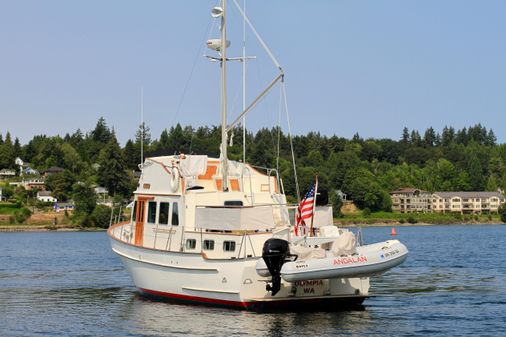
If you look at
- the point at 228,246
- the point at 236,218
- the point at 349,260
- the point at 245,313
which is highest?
the point at 236,218

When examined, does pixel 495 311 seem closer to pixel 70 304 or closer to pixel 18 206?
pixel 70 304

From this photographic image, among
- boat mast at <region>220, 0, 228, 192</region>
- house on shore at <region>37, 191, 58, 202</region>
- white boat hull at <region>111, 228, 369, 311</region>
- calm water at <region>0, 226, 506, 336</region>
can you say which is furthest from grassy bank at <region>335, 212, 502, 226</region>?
white boat hull at <region>111, 228, 369, 311</region>

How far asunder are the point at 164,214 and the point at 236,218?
4.25 meters

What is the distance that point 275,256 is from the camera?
26.6 meters

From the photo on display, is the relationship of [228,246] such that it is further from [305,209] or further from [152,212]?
[152,212]

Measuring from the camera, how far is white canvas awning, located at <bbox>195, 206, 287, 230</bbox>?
95.0ft

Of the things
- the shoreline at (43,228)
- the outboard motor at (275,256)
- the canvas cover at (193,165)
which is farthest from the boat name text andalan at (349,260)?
the shoreline at (43,228)

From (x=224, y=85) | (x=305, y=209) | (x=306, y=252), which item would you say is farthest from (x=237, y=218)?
(x=224, y=85)

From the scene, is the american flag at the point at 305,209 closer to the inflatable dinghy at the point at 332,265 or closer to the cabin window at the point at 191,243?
the inflatable dinghy at the point at 332,265

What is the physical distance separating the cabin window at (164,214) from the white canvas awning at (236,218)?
2.60 m

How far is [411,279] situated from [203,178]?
14476 millimetres

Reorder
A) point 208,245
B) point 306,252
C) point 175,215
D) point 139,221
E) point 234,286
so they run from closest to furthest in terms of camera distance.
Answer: point 306,252 → point 234,286 → point 208,245 → point 175,215 → point 139,221

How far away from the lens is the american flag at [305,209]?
96.3 ft

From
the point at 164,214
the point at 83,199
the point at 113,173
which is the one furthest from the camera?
the point at 113,173
